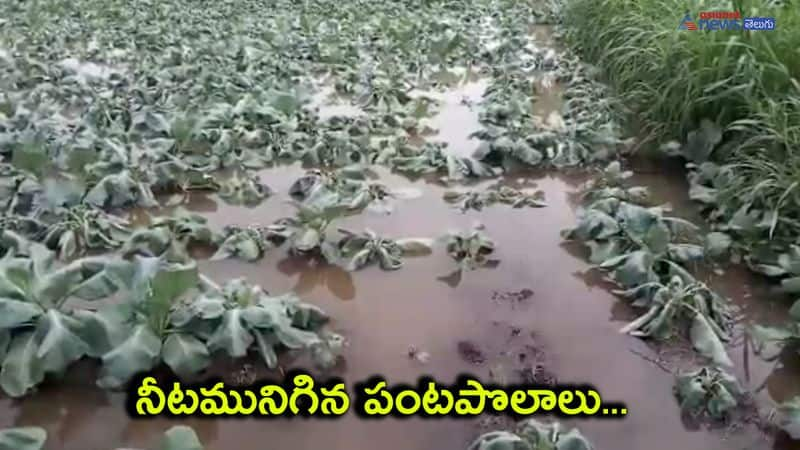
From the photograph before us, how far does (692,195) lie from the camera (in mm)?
3643

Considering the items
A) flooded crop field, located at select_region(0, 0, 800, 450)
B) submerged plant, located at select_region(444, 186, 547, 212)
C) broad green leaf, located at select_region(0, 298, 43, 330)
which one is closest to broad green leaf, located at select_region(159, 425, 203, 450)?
flooded crop field, located at select_region(0, 0, 800, 450)

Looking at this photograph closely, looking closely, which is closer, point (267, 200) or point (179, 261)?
point (179, 261)

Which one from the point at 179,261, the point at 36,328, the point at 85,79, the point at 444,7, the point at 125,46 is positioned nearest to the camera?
the point at 36,328

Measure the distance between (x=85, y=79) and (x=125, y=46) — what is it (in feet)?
2.59

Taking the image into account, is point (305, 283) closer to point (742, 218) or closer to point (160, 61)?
point (742, 218)

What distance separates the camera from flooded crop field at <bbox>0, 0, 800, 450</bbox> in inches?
95.0

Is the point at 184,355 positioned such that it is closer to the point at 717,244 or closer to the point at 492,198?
the point at 492,198

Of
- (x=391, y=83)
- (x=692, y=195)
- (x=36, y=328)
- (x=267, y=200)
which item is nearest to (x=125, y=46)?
(x=391, y=83)

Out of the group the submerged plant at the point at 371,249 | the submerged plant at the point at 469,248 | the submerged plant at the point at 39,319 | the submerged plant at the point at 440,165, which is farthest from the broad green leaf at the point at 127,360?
the submerged plant at the point at 440,165

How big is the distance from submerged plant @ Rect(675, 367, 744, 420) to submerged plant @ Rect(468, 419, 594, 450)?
0.40m

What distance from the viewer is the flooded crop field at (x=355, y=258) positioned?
241cm

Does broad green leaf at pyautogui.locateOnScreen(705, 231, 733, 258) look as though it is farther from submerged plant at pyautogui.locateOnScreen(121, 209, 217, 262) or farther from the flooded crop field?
submerged plant at pyautogui.locateOnScreen(121, 209, 217, 262)
